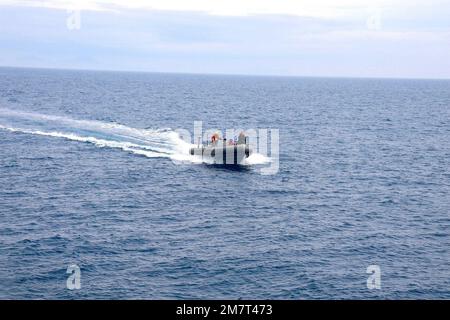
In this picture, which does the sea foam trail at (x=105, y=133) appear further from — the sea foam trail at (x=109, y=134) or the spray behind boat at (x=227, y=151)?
the spray behind boat at (x=227, y=151)

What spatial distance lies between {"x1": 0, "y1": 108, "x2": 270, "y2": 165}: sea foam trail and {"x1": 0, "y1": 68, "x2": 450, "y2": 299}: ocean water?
0.60 metres

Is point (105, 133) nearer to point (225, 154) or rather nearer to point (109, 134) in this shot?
point (109, 134)

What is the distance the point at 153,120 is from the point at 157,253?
9162 cm

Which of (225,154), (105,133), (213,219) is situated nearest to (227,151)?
(225,154)

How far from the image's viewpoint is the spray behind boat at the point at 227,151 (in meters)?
79.2

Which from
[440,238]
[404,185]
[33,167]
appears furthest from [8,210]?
[404,185]

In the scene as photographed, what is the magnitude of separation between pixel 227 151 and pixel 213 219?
999 inches

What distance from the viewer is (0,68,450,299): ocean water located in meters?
40.7

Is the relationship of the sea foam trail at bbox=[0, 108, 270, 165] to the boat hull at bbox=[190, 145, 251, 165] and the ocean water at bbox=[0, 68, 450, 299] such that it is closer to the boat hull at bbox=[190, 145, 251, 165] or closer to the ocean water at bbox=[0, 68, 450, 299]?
the ocean water at bbox=[0, 68, 450, 299]

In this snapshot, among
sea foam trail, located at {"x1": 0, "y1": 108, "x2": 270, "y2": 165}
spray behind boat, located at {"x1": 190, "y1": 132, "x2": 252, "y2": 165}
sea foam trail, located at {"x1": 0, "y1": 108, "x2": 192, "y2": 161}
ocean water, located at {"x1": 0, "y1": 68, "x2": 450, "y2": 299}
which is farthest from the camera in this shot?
sea foam trail, located at {"x1": 0, "y1": 108, "x2": 192, "y2": 161}

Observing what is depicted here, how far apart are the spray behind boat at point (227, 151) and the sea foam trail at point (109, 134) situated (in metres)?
1.88

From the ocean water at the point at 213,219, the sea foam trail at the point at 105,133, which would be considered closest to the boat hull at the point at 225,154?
the ocean water at the point at 213,219

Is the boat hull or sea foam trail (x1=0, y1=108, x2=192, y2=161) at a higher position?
sea foam trail (x1=0, y1=108, x2=192, y2=161)

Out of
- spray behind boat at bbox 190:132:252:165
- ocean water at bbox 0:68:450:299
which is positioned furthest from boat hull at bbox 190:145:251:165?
ocean water at bbox 0:68:450:299
